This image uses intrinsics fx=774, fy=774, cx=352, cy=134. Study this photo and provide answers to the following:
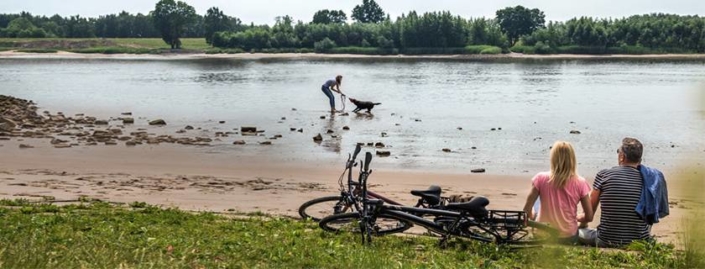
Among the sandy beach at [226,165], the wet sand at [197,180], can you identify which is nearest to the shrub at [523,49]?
the sandy beach at [226,165]

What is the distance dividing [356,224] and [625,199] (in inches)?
119

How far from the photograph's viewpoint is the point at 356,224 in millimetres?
9055

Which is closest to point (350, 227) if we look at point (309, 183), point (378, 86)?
point (309, 183)

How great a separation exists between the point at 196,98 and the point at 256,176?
93.9ft

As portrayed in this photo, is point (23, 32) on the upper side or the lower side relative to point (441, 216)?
lower

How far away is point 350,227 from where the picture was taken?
9164 mm

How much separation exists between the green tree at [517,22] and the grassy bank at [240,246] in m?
186

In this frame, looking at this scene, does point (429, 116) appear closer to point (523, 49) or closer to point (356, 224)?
point (356, 224)

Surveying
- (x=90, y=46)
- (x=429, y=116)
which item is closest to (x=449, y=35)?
(x=90, y=46)

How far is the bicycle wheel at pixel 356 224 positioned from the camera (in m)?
8.86

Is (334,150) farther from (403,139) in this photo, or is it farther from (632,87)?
(632,87)

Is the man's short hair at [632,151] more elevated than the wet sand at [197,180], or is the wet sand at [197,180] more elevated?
the man's short hair at [632,151]

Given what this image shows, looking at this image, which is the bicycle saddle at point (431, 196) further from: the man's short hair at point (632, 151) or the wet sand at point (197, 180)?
the wet sand at point (197, 180)

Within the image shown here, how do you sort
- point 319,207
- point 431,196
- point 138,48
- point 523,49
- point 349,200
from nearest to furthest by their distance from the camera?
1. point 431,196
2. point 349,200
3. point 319,207
4. point 523,49
5. point 138,48
